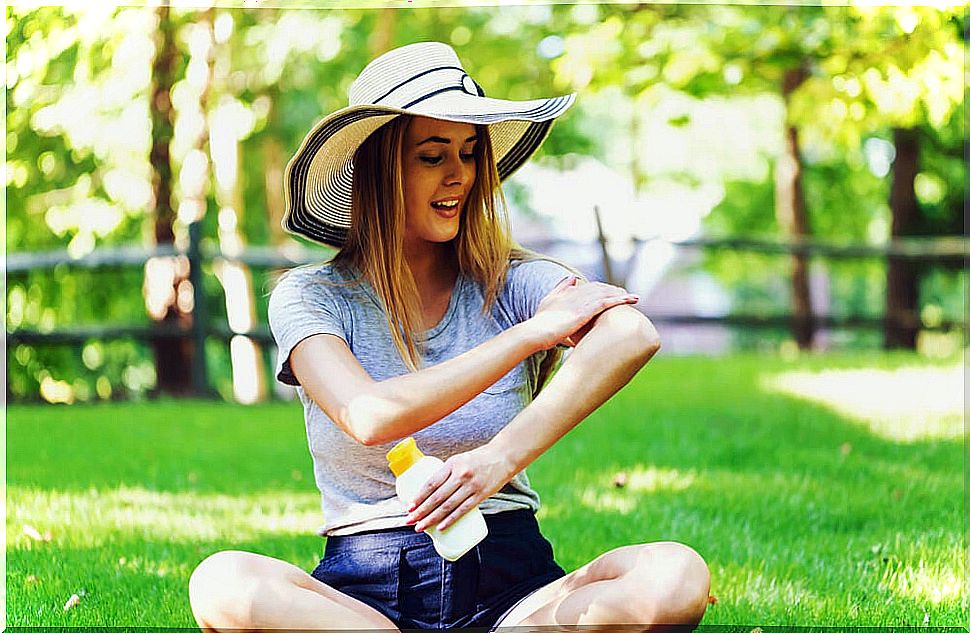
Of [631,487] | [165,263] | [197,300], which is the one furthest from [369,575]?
[165,263]

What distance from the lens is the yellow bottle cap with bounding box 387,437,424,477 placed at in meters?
1.92

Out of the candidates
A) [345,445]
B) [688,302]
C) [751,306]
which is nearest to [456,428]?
[345,445]

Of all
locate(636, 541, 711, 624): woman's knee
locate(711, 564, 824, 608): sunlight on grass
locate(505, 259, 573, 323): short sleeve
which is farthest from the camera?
locate(711, 564, 824, 608): sunlight on grass

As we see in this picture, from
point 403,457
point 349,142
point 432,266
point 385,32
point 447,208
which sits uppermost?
point 385,32

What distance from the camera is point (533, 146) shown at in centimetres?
250

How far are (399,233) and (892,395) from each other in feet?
12.5

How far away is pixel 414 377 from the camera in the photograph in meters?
1.95

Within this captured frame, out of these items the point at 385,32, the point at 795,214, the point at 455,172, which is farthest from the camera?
the point at 795,214

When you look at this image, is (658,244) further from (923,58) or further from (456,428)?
(456,428)

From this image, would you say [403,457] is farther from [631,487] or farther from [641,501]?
[631,487]

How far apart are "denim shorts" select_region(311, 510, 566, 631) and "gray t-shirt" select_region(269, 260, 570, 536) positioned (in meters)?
0.04

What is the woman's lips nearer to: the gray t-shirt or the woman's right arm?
the gray t-shirt

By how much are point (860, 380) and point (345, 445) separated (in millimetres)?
4240

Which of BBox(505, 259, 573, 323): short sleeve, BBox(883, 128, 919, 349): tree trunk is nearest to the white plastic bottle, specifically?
BBox(505, 259, 573, 323): short sleeve
